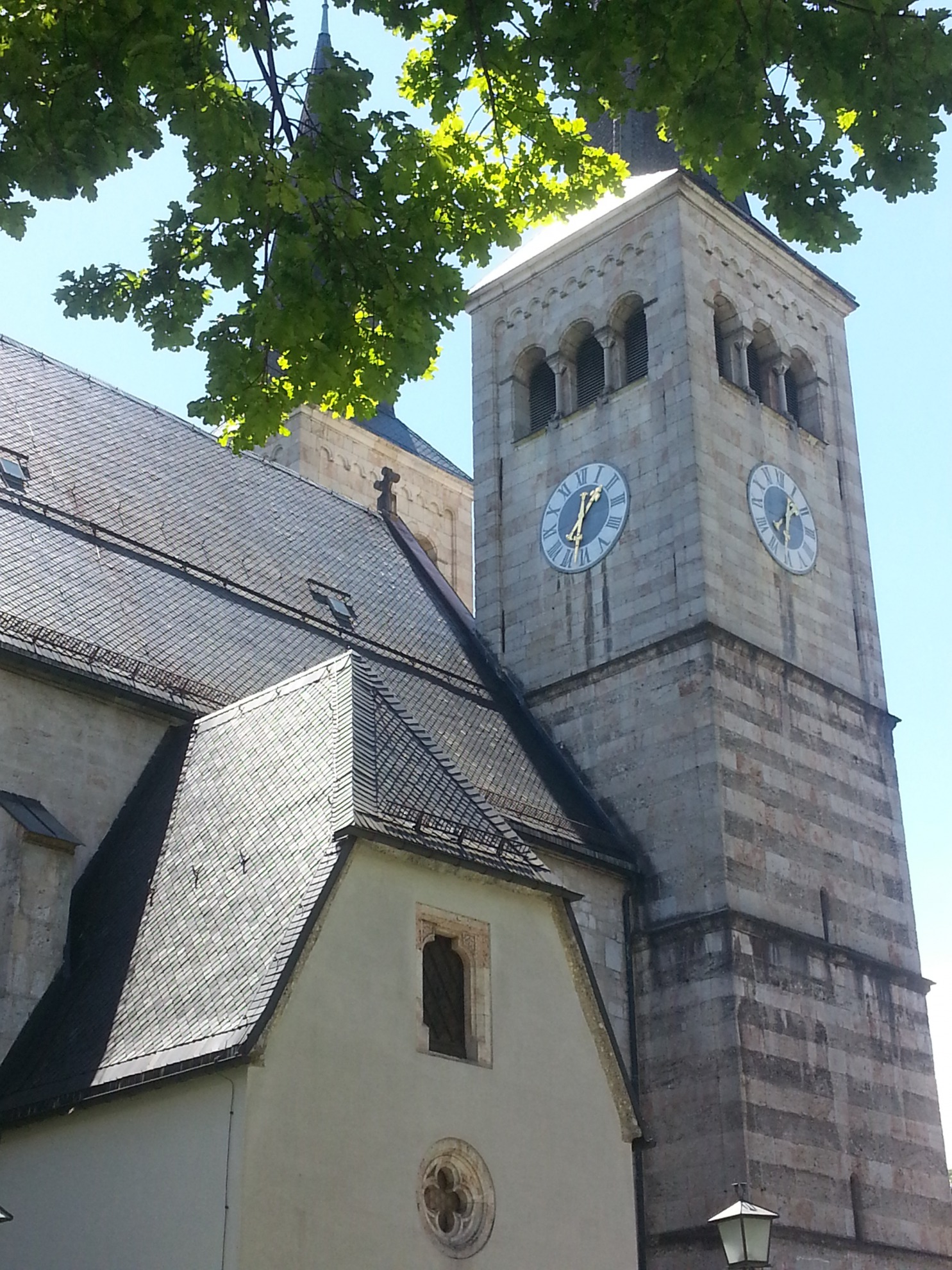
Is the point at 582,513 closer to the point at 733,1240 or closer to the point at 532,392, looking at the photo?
the point at 532,392

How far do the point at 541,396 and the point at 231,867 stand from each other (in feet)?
Result: 44.1

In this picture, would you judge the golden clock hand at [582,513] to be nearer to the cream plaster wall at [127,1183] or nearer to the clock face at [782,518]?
the clock face at [782,518]

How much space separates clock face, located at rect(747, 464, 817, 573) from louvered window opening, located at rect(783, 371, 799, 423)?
1770 mm

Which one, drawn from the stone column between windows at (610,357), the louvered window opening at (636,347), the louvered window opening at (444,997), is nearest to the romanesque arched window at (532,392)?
the stone column between windows at (610,357)

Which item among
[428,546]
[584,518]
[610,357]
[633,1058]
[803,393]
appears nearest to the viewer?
[633,1058]

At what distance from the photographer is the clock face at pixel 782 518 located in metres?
23.1

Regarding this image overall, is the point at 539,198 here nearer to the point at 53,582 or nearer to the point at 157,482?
the point at 53,582

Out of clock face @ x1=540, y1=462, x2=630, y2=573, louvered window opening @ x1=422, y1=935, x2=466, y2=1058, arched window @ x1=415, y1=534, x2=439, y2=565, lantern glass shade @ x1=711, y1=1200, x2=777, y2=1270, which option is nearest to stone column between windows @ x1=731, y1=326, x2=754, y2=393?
clock face @ x1=540, y1=462, x2=630, y2=573

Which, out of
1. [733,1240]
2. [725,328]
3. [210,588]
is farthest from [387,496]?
[733,1240]

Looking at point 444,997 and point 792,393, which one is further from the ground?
point 792,393

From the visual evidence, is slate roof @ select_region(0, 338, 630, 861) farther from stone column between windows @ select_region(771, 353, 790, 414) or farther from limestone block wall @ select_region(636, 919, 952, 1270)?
stone column between windows @ select_region(771, 353, 790, 414)

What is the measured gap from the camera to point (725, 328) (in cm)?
2450

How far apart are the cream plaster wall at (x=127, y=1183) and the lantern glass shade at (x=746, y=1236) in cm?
304

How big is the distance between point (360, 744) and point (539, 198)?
6.33 meters
